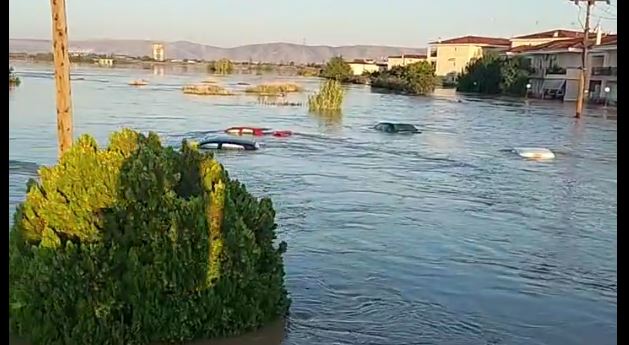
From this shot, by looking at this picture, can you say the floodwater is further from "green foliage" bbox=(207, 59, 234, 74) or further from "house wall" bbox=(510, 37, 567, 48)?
"green foliage" bbox=(207, 59, 234, 74)

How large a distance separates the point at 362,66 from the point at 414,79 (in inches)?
1392

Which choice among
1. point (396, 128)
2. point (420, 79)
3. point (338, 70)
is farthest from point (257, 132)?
point (338, 70)

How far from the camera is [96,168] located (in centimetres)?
488

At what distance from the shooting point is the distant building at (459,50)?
65.3 meters

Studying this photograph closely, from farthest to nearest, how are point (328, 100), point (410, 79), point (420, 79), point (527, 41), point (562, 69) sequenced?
point (527, 41) → point (410, 79) → point (420, 79) → point (562, 69) → point (328, 100)

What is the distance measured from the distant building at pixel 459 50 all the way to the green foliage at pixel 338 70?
832cm

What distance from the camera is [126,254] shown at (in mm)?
4777

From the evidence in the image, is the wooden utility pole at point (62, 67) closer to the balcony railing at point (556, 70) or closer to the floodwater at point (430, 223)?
the floodwater at point (430, 223)

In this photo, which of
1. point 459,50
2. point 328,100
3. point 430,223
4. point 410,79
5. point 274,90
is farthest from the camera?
point 459,50

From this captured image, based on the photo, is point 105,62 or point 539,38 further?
point 105,62

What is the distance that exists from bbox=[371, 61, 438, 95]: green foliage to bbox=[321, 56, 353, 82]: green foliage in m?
12.6

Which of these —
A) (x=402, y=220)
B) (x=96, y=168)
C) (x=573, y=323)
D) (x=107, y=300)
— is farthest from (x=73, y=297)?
(x=402, y=220)

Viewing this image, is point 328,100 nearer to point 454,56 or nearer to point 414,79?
point 414,79

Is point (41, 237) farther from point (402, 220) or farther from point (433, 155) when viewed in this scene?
point (433, 155)
